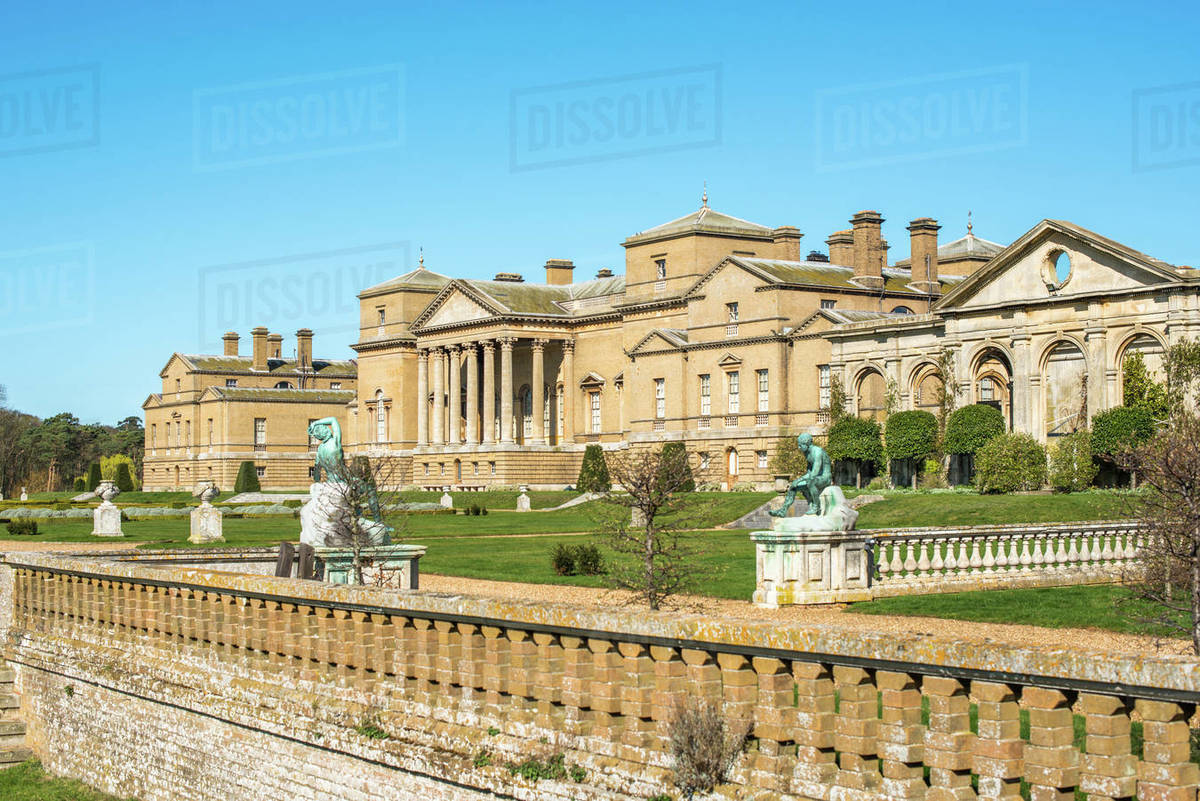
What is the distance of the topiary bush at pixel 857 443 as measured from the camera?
57.2 meters

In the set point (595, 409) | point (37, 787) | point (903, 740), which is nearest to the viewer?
point (903, 740)

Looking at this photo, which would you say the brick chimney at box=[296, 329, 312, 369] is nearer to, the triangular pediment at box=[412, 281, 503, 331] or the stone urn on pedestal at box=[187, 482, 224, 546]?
the triangular pediment at box=[412, 281, 503, 331]

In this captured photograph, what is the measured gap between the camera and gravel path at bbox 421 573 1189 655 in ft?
53.4

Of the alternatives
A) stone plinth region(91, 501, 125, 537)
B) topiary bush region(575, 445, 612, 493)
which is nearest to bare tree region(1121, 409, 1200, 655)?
stone plinth region(91, 501, 125, 537)

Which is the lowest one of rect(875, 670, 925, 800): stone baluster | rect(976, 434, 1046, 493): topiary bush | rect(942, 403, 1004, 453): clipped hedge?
rect(875, 670, 925, 800): stone baluster

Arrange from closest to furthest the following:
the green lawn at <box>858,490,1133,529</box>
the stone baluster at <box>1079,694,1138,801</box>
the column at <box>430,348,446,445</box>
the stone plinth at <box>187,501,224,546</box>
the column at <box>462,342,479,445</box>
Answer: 1. the stone baluster at <box>1079,694,1138,801</box>
2. the green lawn at <box>858,490,1133,529</box>
3. the stone plinth at <box>187,501,224,546</box>
4. the column at <box>462,342,479,445</box>
5. the column at <box>430,348,446,445</box>

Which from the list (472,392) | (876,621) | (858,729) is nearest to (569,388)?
(472,392)

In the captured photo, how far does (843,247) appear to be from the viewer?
6875 cm

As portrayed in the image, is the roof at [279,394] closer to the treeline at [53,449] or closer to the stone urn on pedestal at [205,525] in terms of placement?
the treeline at [53,449]

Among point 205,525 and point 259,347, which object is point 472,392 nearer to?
point 259,347

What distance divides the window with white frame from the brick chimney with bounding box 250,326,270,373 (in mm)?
40184

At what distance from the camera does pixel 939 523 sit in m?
37.9

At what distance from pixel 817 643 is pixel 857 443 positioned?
50821 mm

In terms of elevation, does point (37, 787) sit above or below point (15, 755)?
below
